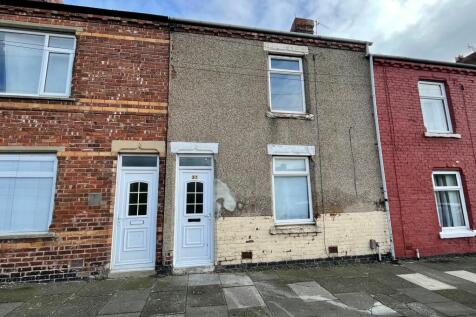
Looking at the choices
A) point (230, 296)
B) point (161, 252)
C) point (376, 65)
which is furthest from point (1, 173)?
point (376, 65)

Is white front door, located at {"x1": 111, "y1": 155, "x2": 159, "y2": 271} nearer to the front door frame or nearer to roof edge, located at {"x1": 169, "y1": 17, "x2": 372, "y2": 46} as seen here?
the front door frame

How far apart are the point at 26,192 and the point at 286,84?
6.88 meters

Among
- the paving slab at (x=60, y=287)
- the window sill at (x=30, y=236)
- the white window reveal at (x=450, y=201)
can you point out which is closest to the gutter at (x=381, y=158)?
the white window reveal at (x=450, y=201)

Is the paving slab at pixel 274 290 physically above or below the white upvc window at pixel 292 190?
below

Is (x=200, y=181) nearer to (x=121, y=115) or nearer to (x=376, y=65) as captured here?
(x=121, y=115)

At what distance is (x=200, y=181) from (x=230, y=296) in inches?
108

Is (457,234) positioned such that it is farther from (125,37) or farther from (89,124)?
(125,37)

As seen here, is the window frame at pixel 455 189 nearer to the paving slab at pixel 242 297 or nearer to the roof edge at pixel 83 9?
the paving slab at pixel 242 297

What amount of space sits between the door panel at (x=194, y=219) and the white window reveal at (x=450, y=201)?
21.2ft

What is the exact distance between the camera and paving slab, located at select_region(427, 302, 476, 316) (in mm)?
4098

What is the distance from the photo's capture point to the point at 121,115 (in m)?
6.43

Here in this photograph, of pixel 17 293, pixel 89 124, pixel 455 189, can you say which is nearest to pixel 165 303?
pixel 17 293

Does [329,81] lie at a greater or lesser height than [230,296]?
greater

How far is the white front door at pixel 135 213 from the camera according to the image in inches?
237
